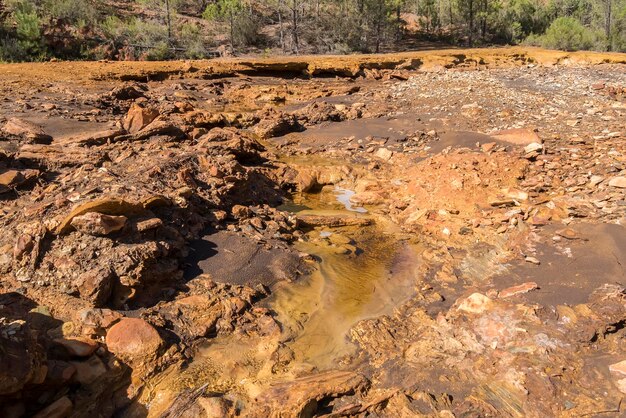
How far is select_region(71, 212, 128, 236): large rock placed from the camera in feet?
15.0

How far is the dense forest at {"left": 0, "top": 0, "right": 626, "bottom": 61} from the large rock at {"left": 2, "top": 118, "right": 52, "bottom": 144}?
28.7ft

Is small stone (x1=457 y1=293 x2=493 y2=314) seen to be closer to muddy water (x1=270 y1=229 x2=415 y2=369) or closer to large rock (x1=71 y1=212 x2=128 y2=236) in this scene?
muddy water (x1=270 y1=229 x2=415 y2=369)

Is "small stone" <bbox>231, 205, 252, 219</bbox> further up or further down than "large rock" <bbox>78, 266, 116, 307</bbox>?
further up

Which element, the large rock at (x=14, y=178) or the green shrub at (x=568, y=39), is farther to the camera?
the green shrub at (x=568, y=39)

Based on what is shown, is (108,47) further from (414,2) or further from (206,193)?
(414,2)

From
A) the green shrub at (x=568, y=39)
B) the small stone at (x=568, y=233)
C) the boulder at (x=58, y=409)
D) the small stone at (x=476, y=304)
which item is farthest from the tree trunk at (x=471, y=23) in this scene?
the boulder at (x=58, y=409)

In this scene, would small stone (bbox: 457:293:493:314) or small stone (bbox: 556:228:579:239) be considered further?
small stone (bbox: 556:228:579:239)

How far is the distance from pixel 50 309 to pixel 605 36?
102ft

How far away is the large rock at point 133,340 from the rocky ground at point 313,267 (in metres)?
0.02

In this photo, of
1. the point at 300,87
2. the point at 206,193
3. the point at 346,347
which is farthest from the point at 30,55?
the point at 346,347

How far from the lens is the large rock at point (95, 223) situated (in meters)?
4.57

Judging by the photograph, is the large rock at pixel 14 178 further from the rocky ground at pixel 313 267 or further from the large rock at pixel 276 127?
the large rock at pixel 276 127

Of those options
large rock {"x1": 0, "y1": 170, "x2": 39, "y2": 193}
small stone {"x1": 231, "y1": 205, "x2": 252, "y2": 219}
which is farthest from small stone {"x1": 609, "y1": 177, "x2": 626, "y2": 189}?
large rock {"x1": 0, "y1": 170, "x2": 39, "y2": 193}

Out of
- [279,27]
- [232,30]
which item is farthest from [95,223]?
[279,27]
